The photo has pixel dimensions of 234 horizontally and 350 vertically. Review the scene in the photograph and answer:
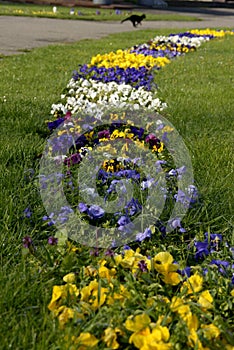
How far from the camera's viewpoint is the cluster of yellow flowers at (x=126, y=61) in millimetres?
7676

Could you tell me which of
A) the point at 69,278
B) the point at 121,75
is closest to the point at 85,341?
the point at 69,278

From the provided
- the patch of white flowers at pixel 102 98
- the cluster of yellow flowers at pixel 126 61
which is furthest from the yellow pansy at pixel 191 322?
the cluster of yellow flowers at pixel 126 61

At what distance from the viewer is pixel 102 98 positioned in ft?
18.8

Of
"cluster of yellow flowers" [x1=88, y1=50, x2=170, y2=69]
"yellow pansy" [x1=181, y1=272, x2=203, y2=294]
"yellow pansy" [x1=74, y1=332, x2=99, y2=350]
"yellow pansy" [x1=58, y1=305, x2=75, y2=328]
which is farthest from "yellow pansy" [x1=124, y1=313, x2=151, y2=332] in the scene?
"cluster of yellow flowers" [x1=88, y1=50, x2=170, y2=69]

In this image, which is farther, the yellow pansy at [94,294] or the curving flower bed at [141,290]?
the yellow pansy at [94,294]

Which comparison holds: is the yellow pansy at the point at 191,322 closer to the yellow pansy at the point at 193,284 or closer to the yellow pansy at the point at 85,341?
the yellow pansy at the point at 193,284

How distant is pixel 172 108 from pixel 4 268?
3295 mm

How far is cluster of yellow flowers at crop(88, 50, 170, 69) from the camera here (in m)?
7.68

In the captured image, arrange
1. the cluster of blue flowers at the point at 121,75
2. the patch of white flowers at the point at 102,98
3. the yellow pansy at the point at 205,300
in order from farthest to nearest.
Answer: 1. the cluster of blue flowers at the point at 121,75
2. the patch of white flowers at the point at 102,98
3. the yellow pansy at the point at 205,300

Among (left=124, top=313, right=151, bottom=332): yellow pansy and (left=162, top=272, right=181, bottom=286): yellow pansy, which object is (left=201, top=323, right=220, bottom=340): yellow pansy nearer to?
(left=124, top=313, right=151, bottom=332): yellow pansy

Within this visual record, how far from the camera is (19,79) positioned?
6.92 meters

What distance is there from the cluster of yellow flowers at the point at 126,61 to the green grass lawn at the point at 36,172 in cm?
39

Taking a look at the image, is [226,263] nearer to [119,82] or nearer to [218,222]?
[218,222]

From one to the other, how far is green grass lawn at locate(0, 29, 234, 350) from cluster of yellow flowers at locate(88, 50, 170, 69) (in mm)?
386
